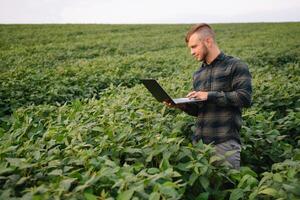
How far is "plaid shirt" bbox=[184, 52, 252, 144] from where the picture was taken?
294 cm

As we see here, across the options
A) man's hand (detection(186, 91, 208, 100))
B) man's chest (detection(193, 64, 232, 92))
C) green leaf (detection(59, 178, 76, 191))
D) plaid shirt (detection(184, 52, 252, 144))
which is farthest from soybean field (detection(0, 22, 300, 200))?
man's chest (detection(193, 64, 232, 92))

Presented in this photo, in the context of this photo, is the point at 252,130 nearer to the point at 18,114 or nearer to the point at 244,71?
the point at 244,71

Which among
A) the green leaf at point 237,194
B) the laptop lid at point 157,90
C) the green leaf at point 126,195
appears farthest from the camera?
the laptop lid at point 157,90

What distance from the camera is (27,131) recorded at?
3199 millimetres

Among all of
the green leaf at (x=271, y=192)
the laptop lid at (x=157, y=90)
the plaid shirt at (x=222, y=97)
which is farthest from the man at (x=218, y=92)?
the green leaf at (x=271, y=192)

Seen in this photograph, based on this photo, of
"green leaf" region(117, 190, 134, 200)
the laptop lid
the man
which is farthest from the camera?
the man

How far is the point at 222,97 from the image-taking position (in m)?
2.94

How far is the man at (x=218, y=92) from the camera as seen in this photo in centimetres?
295

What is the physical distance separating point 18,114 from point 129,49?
14220 millimetres

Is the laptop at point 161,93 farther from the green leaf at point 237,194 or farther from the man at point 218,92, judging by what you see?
the green leaf at point 237,194

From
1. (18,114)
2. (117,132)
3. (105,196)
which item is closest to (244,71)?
(117,132)

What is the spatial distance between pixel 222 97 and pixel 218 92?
6 centimetres

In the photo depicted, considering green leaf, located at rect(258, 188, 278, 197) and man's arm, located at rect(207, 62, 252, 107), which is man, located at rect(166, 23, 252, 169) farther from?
green leaf, located at rect(258, 188, 278, 197)

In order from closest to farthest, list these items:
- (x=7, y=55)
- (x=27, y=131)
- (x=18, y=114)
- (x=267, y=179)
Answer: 1. (x=267, y=179)
2. (x=27, y=131)
3. (x=18, y=114)
4. (x=7, y=55)
